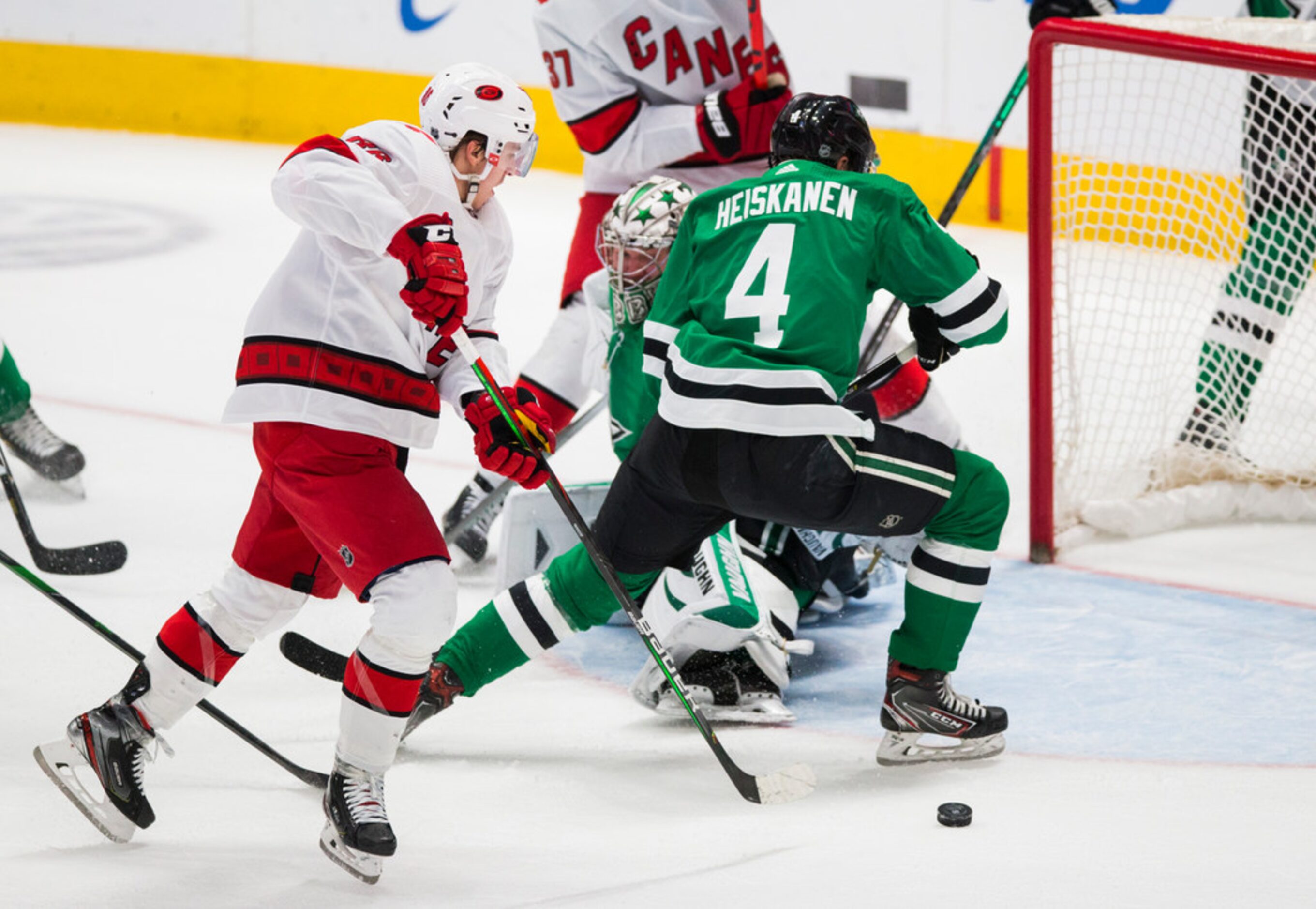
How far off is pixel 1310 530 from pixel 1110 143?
135 cm

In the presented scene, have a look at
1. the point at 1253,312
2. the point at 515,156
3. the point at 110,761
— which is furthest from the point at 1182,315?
the point at 110,761

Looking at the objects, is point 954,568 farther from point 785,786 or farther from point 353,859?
point 353,859

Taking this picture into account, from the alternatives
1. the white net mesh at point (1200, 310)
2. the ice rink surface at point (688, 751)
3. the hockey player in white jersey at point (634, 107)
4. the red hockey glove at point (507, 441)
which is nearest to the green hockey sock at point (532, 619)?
the ice rink surface at point (688, 751)

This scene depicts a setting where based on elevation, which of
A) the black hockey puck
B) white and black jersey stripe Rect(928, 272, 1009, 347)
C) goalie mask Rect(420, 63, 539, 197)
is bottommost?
the black hockey puck

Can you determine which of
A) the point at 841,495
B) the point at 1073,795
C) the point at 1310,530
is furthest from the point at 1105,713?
the point at 1310,530

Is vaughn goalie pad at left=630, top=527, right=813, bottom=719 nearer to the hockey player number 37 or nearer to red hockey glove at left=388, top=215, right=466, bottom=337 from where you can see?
the hockey player number 37

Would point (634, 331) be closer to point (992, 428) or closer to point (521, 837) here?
point (521, 837)

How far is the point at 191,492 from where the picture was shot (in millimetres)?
3979

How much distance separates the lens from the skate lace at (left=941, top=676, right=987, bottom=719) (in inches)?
102

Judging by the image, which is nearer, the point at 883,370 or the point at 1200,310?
the point at 883,370

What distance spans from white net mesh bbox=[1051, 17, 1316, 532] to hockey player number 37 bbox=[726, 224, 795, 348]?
1376 mm

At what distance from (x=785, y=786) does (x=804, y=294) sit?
0.67m

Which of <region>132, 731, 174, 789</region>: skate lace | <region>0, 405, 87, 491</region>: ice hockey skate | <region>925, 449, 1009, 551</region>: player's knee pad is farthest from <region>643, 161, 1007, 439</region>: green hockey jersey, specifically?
<region>0, 405, 87, 491</region>: ice hockey skate

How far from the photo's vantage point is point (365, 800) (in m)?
2.19
